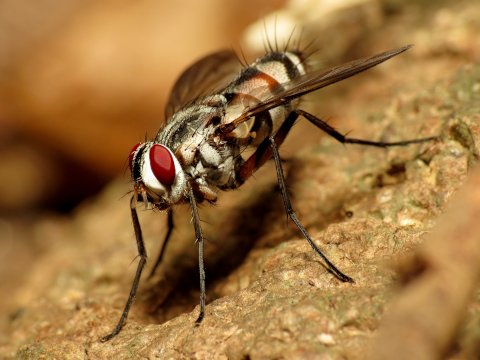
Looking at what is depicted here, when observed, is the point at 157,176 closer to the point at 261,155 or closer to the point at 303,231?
the point at 261,155

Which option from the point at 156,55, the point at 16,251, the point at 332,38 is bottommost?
the point at 16,251

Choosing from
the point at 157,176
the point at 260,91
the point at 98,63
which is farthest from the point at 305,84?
the point at 98,63

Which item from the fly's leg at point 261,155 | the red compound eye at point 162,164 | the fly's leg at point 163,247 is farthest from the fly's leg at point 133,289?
the fly's leg at point 261,155

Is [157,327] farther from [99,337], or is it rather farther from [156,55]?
[156,55]

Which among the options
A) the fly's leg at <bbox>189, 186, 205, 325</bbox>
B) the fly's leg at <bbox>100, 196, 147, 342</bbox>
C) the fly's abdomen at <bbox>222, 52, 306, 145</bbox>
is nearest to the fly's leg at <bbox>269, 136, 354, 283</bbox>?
the fly's abdomen at <bbox>222, 52, 306, 145</bbox>

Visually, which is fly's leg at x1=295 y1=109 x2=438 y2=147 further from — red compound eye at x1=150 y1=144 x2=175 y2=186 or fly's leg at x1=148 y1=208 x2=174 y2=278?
fly's leg at x1=148 y1=208 x2=174 y2=278

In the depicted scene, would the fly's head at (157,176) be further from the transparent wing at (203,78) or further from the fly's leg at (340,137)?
the transparent wing at (203,78)

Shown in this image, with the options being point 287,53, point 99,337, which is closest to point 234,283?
point 99,337
